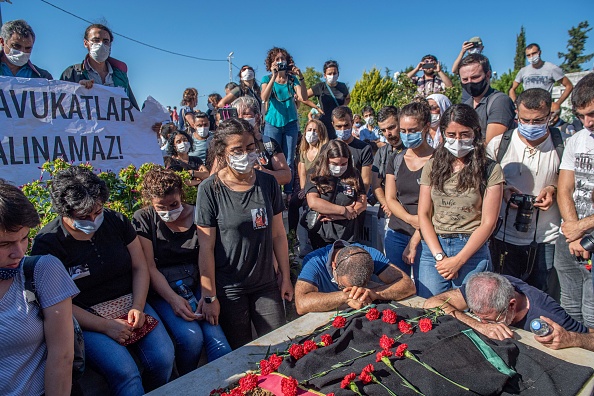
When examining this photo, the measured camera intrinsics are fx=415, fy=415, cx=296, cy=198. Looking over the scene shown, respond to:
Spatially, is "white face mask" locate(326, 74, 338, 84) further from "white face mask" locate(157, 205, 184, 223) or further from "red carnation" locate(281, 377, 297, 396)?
"red carnation" locate(281, 377, 297, 396)

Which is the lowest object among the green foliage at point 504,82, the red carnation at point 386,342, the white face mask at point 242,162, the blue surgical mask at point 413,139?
the red carnation at point 386,342

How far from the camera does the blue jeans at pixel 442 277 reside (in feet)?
10.8

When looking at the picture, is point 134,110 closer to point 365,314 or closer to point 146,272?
point 146,272

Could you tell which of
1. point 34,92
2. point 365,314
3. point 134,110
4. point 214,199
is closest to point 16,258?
point 214,199

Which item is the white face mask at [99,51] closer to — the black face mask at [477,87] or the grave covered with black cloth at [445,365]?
the grave covered with black cloth at [445,365]

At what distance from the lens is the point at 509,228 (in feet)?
11.8

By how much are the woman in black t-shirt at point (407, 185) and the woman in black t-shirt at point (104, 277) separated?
223 cm

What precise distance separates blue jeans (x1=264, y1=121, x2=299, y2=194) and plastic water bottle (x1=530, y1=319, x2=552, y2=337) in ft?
14.4

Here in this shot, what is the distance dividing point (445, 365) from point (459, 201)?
1603 millimetres

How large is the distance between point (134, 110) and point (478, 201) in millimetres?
3560

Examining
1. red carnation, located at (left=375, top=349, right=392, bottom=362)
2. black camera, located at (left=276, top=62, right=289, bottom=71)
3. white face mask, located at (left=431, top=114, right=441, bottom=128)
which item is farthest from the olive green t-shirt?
black camera, located at (left=276, top=62, right=289, bottom=71)

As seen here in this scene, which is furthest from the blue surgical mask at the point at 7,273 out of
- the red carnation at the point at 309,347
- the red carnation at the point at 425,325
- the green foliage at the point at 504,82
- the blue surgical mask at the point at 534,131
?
the green foliage at the point at 504,82

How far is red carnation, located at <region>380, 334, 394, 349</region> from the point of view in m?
2.10

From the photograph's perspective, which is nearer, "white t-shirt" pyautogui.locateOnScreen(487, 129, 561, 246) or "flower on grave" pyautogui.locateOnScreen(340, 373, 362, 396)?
"flower on grave" pyautogui.locateOnScreen(340, 373, 362, 396)
